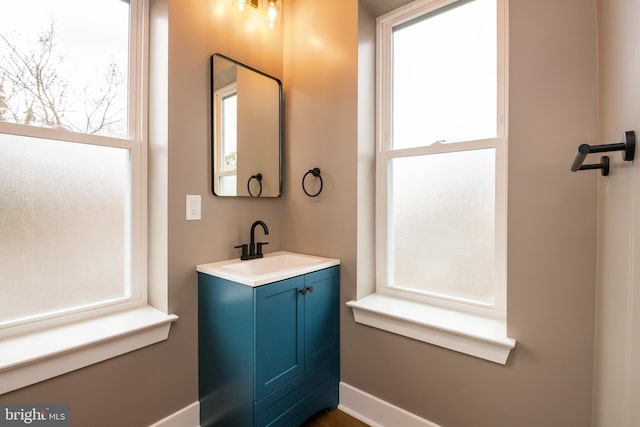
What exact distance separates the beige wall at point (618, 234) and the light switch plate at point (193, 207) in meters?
1.73

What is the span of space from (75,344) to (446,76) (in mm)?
2170

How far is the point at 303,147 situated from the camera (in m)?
2.04

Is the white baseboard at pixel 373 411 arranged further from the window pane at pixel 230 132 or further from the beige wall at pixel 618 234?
the window pane at pixel 230 132

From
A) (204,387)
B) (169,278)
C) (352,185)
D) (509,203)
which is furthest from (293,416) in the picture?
(509,203)

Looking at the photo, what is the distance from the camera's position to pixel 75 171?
4.62 ft

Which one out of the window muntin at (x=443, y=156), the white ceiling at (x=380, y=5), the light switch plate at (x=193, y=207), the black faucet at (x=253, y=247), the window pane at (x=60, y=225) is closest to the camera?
the window pane at (x=60, y=225)

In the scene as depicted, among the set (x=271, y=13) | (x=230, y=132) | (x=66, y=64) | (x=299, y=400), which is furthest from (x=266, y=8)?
(x=299, y=400)

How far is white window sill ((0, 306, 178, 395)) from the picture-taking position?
1115 mm

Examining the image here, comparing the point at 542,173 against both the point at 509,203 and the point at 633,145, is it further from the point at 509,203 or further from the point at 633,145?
the point at 633,145

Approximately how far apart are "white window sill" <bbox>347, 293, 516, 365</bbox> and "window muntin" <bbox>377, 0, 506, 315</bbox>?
77 millimetres

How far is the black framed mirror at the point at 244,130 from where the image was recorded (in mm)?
1748

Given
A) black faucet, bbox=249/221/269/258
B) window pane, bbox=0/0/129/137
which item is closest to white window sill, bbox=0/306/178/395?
black faucet, bbox=249/221/269/258

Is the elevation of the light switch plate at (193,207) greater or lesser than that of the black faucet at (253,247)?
greater

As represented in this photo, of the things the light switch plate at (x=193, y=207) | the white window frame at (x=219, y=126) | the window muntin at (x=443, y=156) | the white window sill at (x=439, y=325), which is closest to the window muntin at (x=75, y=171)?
the light switch plate at (x=193, y=207)
